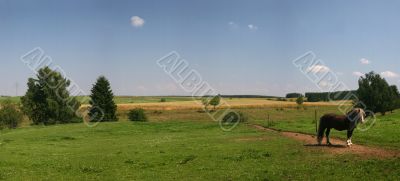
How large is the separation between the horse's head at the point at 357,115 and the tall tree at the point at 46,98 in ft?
219

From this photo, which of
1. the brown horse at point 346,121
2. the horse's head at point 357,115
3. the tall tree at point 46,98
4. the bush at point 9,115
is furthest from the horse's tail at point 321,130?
the bush at point 9,115

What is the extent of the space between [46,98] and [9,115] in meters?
9.26

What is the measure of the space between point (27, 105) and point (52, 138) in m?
42.5

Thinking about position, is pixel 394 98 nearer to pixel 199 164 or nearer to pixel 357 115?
pixel 357 115

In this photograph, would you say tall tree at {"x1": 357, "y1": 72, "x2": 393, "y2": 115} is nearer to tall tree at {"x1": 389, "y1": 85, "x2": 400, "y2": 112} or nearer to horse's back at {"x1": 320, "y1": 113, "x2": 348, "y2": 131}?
tall tree at {"x1": 389, "y1": 85, "x2": 400, "y2": 112}

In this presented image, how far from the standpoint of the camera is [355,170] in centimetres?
1725

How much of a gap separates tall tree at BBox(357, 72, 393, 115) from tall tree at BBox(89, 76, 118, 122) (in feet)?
158

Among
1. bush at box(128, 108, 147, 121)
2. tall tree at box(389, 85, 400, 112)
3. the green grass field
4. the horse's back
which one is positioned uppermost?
tall tree at box(389, 85, 400, 112)

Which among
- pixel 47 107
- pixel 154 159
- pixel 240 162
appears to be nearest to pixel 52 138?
pixel 154 159

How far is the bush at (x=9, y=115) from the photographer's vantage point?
82.5m

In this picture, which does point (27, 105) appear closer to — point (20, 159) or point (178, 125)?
point (178, 125)

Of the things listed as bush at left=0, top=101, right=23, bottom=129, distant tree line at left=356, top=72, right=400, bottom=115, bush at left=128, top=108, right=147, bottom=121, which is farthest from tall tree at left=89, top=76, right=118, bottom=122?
distant tree line at left=356, top=72, right=400, bottom=115

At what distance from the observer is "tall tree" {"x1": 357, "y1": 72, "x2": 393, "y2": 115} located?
75938 millimetres

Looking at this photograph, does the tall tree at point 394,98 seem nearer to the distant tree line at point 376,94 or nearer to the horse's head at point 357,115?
the distant tree line at point 376,94
